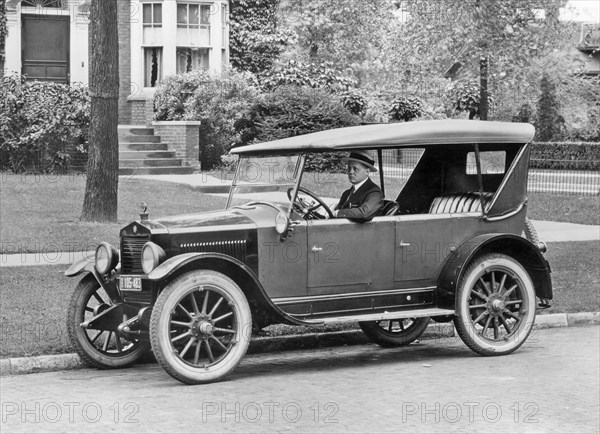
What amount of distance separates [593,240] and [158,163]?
12789mm

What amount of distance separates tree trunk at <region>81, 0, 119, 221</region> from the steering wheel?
8465 millimetres

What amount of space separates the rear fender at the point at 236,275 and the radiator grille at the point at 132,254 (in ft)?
1.19

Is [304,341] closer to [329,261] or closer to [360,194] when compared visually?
[329,261]

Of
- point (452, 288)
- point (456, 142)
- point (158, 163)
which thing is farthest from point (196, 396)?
point (158, 163)

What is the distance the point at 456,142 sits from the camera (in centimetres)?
986

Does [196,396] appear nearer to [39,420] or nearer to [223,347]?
[223,347]

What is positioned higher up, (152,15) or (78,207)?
(152,15)

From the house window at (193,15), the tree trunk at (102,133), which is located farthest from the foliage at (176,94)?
the tree trunk at (102,133)

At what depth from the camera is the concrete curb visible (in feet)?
29.2

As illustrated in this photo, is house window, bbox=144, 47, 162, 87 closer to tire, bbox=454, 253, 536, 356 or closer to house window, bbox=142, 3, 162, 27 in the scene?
house window, bbox=142, 3, 162, 27

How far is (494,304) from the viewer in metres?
9.73

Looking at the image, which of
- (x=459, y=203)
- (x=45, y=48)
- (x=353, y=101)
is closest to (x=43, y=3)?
(x=45, y=48)

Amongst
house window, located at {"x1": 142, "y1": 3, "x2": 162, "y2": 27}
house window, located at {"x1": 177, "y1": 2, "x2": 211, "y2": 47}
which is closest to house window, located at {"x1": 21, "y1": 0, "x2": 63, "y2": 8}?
house window, located at {"x1": 142, "y1": 3, "x2": 162, "y2": 27}

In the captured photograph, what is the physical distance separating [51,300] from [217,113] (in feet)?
59.8
